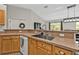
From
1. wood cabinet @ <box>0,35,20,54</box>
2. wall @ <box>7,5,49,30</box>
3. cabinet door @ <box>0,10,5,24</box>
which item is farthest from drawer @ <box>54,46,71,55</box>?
wall @ <box>7,5,49,30</box>

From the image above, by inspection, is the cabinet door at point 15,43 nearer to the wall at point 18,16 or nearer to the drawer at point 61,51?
the drawer at point 61,51

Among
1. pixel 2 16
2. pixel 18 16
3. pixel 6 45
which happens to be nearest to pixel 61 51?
pixel 6 45

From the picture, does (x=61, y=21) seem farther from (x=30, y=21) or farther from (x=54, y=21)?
(x=30, y=21)

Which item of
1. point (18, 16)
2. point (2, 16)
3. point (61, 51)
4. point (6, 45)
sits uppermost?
point (18, 16)

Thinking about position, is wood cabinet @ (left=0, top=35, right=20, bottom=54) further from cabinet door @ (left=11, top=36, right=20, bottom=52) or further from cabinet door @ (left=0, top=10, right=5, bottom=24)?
cabinet door @ (left=0, top=10, right=5, bottom=24)

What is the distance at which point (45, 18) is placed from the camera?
584 centimetres

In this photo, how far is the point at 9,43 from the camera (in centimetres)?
432

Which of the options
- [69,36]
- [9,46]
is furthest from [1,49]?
[69,36]

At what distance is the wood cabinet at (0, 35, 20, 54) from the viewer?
4.19 m

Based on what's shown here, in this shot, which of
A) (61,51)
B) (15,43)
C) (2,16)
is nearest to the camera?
(61,51)

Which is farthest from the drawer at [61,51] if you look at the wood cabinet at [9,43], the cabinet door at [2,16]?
the cabinet door at [2,16]

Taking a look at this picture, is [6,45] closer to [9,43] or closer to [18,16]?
[9,43]

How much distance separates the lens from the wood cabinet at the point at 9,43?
419cm
